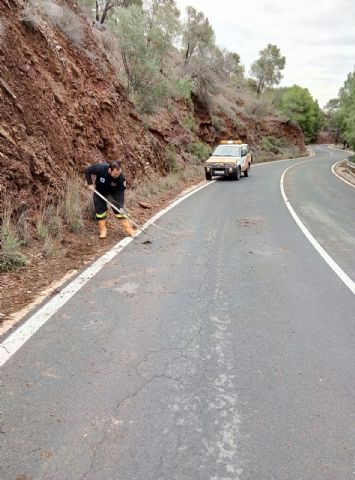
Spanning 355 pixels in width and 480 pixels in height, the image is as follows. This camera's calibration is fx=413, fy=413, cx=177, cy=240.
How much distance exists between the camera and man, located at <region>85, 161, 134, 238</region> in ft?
25.7

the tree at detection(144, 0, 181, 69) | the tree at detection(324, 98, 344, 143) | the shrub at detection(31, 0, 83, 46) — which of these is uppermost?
the tree at detection(144, 0, 181, 69)

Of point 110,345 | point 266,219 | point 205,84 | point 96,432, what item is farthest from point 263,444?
point 205,84

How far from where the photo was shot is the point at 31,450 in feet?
8.30

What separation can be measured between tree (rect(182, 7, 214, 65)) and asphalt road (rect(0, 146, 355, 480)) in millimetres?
31662

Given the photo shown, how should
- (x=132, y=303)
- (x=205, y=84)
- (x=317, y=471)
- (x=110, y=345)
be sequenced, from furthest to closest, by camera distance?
(x=205, y=84) < (x=132, y=303) < (x=110, y=345) < (x=317, y=471)

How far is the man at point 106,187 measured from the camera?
784cm

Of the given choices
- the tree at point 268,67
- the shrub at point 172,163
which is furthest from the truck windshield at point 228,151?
the tree at point 268,67

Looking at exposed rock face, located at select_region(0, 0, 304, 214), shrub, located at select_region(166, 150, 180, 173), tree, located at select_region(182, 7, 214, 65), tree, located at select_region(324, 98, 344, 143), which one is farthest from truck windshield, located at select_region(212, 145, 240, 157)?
tree, located at select_region(324, 98, 344, 143)

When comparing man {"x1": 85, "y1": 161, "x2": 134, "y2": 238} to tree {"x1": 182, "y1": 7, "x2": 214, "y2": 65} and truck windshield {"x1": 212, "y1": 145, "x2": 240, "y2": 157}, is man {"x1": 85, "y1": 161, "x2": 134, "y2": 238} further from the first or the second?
tree {"x1": 182, "y1": 7, "x2": 214, "y2": 65}

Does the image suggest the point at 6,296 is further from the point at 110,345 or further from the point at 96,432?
the point at 96,432

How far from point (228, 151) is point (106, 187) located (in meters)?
15.0

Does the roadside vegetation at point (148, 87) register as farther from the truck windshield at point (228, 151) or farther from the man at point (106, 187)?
the truck windshield at point (228, 151)

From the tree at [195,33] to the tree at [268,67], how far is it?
95.9 ft

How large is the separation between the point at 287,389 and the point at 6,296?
3.38m
